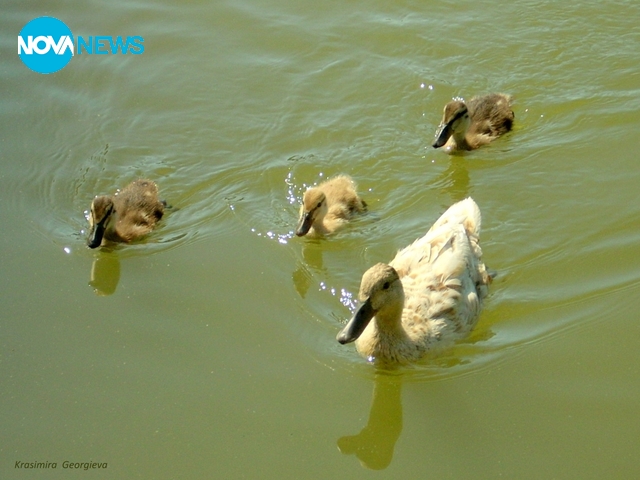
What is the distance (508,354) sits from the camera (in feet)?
17.8

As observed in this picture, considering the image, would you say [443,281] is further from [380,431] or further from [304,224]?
[304,224]

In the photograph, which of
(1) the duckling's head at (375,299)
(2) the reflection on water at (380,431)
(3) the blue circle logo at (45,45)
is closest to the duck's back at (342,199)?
(1) the duckling's head at (375,299)

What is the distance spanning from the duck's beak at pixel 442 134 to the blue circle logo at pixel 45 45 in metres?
4.06

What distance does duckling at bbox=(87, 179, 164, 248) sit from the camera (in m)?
6.58

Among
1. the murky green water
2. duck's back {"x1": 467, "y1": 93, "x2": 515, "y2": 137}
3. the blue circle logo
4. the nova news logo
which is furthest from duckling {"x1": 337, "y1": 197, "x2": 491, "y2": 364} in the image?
the blue circle logo

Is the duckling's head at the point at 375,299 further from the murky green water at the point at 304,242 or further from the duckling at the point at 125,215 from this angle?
the duckling at the point at 125,215

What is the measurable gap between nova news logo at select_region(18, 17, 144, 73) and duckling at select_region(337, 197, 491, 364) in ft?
15.1

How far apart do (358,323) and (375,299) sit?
0.61 feet

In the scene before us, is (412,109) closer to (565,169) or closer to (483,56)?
(483,56)

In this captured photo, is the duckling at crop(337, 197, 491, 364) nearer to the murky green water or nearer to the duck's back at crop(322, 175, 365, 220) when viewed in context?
the murky green water

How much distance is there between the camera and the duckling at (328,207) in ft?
21.8

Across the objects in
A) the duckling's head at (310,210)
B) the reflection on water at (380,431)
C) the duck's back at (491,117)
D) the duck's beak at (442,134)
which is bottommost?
the reflection on water at (380,431)

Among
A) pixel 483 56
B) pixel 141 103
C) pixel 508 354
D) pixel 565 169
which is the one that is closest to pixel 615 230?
pixel 565 169

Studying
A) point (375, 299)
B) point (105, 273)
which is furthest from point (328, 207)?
point (105, 273)
